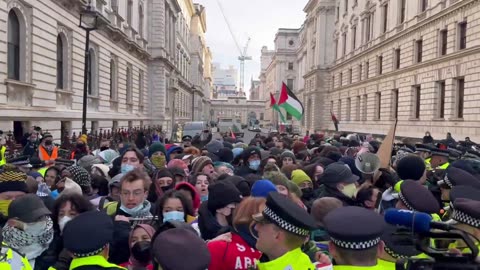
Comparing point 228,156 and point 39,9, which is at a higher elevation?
point 39,9

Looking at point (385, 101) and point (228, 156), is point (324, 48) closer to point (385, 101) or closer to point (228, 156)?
point (385, 101)

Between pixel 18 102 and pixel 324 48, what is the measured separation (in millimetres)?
50214

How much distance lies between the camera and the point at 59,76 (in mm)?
21703

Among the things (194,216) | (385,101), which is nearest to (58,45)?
(194,216)

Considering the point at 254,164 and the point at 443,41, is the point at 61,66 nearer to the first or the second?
the point at 254,164

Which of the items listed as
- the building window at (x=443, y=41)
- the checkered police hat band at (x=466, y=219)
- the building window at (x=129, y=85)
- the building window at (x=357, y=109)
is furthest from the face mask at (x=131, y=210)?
the building window at (x=357, y=109)

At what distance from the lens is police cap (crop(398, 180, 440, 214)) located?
3.61m

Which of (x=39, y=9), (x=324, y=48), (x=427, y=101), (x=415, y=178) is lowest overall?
(x=415, y=178)

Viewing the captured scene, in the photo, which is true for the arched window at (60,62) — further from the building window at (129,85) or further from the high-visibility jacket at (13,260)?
the high-visibility jacket at (13,260)

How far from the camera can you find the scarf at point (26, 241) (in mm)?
3475

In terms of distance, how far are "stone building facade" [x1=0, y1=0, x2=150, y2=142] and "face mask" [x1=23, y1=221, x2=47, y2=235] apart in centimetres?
1300

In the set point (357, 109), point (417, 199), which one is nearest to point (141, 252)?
point (417, 199)

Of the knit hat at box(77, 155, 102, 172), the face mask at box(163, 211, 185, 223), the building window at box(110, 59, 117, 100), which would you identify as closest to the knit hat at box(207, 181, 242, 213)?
the face mask at box(163, 211, 185, 223)

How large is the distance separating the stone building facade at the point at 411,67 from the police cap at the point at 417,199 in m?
23.7
